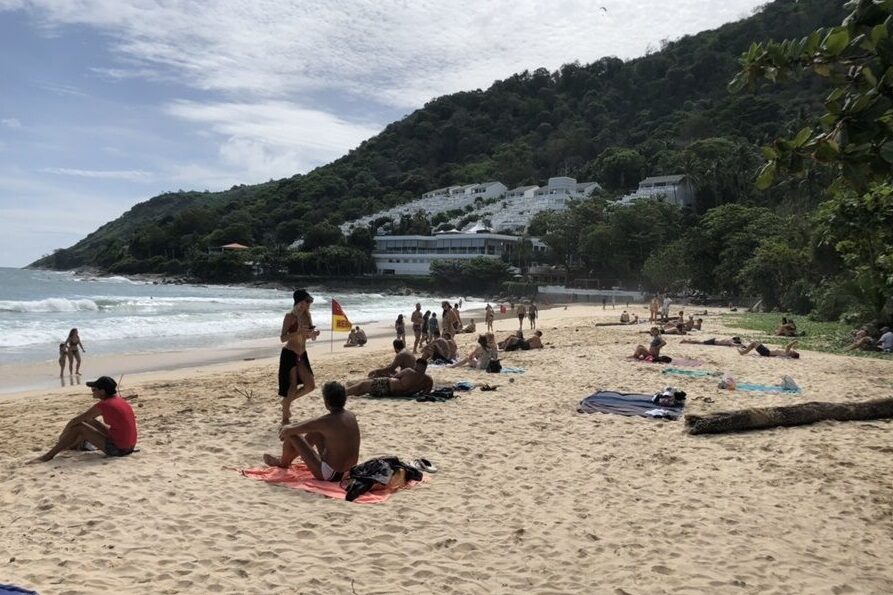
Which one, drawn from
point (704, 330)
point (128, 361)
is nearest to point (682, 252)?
point (704, 330)

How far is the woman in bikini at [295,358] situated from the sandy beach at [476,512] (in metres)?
0.47

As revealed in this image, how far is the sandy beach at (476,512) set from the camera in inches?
143

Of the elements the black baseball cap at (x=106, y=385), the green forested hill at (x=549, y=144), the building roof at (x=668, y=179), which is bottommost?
the black baseball cap at (x=106, y=385)

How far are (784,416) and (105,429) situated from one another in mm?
7014

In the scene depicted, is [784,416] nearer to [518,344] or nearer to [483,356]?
[483,356]

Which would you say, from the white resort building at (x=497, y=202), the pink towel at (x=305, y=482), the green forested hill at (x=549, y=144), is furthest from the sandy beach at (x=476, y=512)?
the white resort building at (x=497, y=202)

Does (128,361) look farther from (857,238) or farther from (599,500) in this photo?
(857,238)

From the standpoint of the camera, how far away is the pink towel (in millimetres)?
4898

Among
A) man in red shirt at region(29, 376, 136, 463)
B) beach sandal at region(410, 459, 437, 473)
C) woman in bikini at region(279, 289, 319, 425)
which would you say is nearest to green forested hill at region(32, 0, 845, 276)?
woman in bikini at region(279, 289, 319, 425)

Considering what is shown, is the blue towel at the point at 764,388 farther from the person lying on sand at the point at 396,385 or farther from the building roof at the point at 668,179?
the building roof at the point at 668,179

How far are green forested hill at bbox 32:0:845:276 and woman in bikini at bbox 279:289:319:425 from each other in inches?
2514

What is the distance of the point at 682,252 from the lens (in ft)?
155

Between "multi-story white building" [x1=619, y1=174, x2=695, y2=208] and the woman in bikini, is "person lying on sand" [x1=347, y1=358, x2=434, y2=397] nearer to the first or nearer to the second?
the woman in bikini

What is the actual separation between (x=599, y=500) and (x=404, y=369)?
15.3 ft
